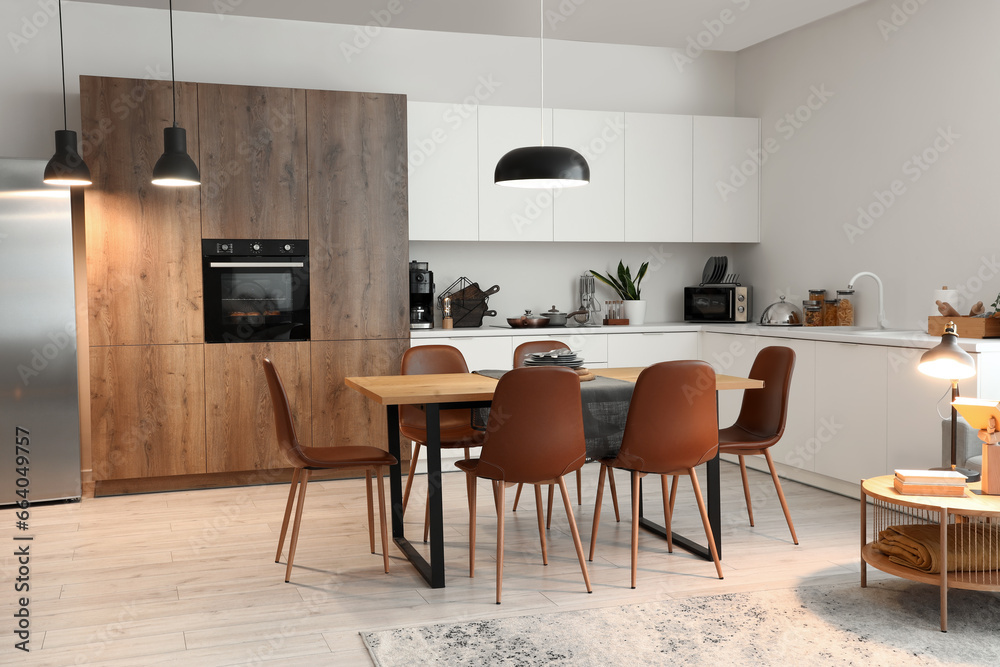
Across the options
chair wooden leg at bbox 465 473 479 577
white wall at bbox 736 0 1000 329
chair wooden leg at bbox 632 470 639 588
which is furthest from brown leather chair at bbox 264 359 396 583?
white wall at bbox 736 0 1000 329

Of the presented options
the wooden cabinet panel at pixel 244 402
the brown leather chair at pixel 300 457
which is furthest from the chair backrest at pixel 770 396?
the wooden cabinet panel at pixel 244 402

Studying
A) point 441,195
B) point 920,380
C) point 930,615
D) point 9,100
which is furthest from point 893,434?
point 9,100

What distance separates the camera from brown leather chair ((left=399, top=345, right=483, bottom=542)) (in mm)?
4285

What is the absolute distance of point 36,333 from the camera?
475 centimetres

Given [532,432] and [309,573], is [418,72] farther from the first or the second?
[309,573]

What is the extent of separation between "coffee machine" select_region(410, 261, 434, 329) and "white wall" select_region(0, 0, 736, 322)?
35 cm

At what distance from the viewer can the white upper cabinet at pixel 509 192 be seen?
5762 millimetres

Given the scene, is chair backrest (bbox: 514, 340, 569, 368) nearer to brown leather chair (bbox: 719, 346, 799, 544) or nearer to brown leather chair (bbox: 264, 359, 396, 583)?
brown leather chair (bbox: 719, 346, 799, 544)

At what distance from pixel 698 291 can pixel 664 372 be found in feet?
10.3

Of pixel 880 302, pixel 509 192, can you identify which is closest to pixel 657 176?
pixel 509 192

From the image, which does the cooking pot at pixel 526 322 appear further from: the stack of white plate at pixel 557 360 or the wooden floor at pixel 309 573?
the stack of white plate at pixel 557 360

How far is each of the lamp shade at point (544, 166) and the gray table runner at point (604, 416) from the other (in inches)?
34.9

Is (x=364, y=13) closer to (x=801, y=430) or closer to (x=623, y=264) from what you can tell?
(x=623, y=264)

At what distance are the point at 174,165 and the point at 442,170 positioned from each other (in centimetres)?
200
